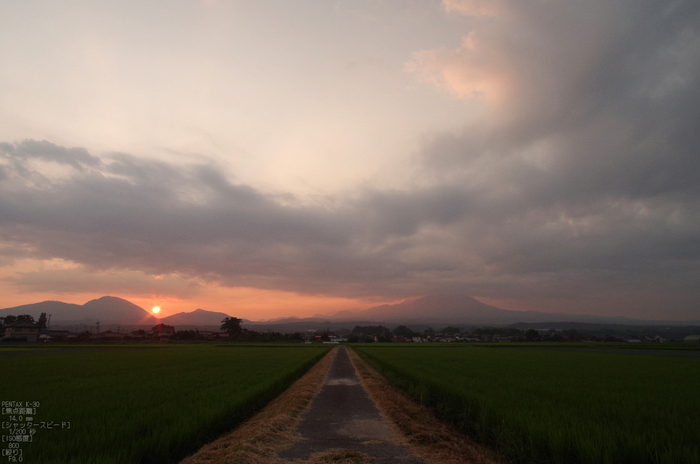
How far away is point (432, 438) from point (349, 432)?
2068 mm

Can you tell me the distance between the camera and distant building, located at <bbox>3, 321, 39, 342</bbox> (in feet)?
288

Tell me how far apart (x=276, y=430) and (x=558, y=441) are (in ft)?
20.4

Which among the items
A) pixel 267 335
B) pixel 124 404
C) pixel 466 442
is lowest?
pixel 267 335

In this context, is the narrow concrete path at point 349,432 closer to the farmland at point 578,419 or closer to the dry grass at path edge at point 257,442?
the dry grass at path edge at point 257,442

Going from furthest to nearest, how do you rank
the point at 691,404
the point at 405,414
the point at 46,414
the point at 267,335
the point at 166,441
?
the point at 267,335 < the point at 405,414 < the point at 691,404 < the point at 46,414 < the point at 166,441

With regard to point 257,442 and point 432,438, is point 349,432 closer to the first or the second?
point 432,438

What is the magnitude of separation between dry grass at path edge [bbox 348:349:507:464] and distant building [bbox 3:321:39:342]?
372ft

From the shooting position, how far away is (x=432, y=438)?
811 centimetres

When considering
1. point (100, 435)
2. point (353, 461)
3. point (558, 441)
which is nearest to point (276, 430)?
point (353, 461)

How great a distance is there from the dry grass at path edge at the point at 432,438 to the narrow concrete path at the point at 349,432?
0.32 meters

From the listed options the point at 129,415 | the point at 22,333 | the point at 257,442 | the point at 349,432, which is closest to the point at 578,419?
the point at 349,432

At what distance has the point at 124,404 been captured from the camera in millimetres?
9133

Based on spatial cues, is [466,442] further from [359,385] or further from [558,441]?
[359,385]

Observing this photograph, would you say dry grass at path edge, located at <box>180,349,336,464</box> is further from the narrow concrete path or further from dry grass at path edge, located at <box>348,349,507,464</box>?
dry grass at path edge, located at <box>348,349,507,464</box>
